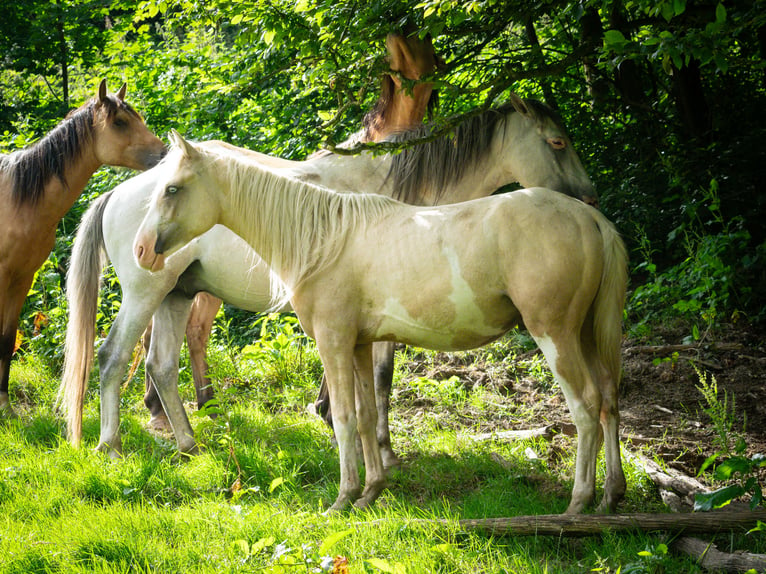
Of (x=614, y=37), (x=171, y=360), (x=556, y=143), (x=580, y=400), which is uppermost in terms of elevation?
(x=614, y=37)

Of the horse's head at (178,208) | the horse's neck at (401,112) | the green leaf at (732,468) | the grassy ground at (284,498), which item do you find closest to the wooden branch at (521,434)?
the grassy ground at (284,498)

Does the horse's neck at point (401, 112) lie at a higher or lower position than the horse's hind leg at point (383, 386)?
higher

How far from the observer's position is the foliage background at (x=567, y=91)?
4.41 meters

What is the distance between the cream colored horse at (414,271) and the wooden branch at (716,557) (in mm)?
516

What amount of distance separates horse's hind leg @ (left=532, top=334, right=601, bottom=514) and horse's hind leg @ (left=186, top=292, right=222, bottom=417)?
3.57 meters

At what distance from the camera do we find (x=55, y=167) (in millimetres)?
6195

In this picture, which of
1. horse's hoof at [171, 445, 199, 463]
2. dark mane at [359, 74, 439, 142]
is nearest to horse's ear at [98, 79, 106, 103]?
dark mane at [359, 74, 439, 142]

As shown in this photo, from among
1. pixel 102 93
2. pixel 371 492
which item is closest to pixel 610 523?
pixel 371 492

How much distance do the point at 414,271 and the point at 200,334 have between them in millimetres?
3140

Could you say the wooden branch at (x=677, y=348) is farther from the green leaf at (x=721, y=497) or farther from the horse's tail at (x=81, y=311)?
the horse's tail at (x=81, y=311)

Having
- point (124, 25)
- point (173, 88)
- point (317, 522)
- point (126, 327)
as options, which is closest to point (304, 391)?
point (126, 327)

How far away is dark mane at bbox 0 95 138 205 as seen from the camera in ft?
20.2

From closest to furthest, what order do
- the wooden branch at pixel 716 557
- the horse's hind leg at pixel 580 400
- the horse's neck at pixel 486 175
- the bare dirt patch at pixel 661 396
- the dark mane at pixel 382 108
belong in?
the wooden branch at pixel 716 557 → the horse's hind leg at pixel 580 400 → the bare dirt patch at pixel 661 396 → the horse's neck at pixel 486 175 → the dark mane at pixel 382 108

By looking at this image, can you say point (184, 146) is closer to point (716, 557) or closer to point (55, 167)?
point (55, 167)
